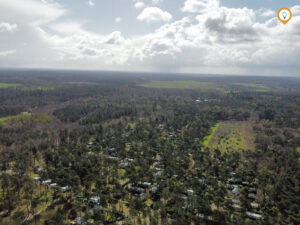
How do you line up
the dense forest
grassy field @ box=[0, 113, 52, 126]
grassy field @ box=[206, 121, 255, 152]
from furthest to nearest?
grassy field @ box=[0, 113, 52, 126] → grassy field @ box=[206, 121, 255, 152] → the dense forest

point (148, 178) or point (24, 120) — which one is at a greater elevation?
point (24, 120)

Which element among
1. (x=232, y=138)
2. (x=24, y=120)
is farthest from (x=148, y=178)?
(x=24, y=120)

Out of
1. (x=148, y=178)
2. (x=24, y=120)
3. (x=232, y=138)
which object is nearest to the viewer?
(x=148, y=178)

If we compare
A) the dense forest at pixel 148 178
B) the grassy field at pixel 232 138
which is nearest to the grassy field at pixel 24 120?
the dense forest at pixel 148 178

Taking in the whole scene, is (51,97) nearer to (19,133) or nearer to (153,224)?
(19,133)

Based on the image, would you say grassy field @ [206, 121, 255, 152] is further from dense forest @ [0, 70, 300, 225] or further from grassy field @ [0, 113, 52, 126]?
grassy field @ [0, 113, 52, 126]

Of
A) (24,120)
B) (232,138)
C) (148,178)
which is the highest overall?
(24,120)

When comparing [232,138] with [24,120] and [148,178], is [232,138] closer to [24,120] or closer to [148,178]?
[148,178]

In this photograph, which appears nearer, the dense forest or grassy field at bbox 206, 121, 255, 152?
the dense forest

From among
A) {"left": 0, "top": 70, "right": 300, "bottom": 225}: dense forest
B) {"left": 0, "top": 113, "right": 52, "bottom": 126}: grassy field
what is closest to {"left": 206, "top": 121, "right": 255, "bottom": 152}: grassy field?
{"left": 0, "top": 70, "right": 300, "bottom": 225}: dense forest
